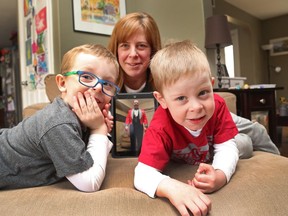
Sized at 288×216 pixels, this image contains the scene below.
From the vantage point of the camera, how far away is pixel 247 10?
16.8ft

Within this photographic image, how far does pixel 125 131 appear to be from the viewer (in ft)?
3.38

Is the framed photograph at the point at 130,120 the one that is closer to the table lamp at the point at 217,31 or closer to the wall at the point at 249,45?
the table lamp at the point at 217,31

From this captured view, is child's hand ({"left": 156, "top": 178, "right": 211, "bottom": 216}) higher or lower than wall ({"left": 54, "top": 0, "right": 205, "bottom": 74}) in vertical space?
lower

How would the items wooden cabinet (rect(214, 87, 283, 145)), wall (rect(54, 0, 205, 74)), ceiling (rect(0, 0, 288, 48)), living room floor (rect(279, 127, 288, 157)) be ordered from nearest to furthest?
1. wooden cabinet (rect(214, 87, 283, 145))
2. wall (rect(54, 0, 205, 74))
3. living room floor (rect(279, 127, 288, 157))
4. ceiling (rect(0, 0, 288, 48))

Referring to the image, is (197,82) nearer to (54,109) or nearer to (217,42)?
(54,109)

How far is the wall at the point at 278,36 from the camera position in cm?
560

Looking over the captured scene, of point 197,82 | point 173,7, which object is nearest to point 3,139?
point 197,82

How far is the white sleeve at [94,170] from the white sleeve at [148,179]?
0.31ft

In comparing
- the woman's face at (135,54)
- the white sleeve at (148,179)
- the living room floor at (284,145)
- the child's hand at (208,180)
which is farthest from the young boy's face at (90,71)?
the living room floor at (284,145)

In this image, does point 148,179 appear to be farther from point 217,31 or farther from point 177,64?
point 217,31

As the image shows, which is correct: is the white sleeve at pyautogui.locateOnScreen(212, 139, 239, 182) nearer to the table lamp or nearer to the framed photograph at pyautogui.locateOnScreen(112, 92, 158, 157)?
the framed photograph at pyautogui.locateOnScreen(112, 92, 158, 157)

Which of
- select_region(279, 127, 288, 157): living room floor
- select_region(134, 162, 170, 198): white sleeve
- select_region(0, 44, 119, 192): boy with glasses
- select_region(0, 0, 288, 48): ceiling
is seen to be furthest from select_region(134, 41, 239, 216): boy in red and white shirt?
select_region(0, 0, 288, 48): ceiling

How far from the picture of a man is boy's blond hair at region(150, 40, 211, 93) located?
28 cm

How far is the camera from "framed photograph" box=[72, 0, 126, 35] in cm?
217
